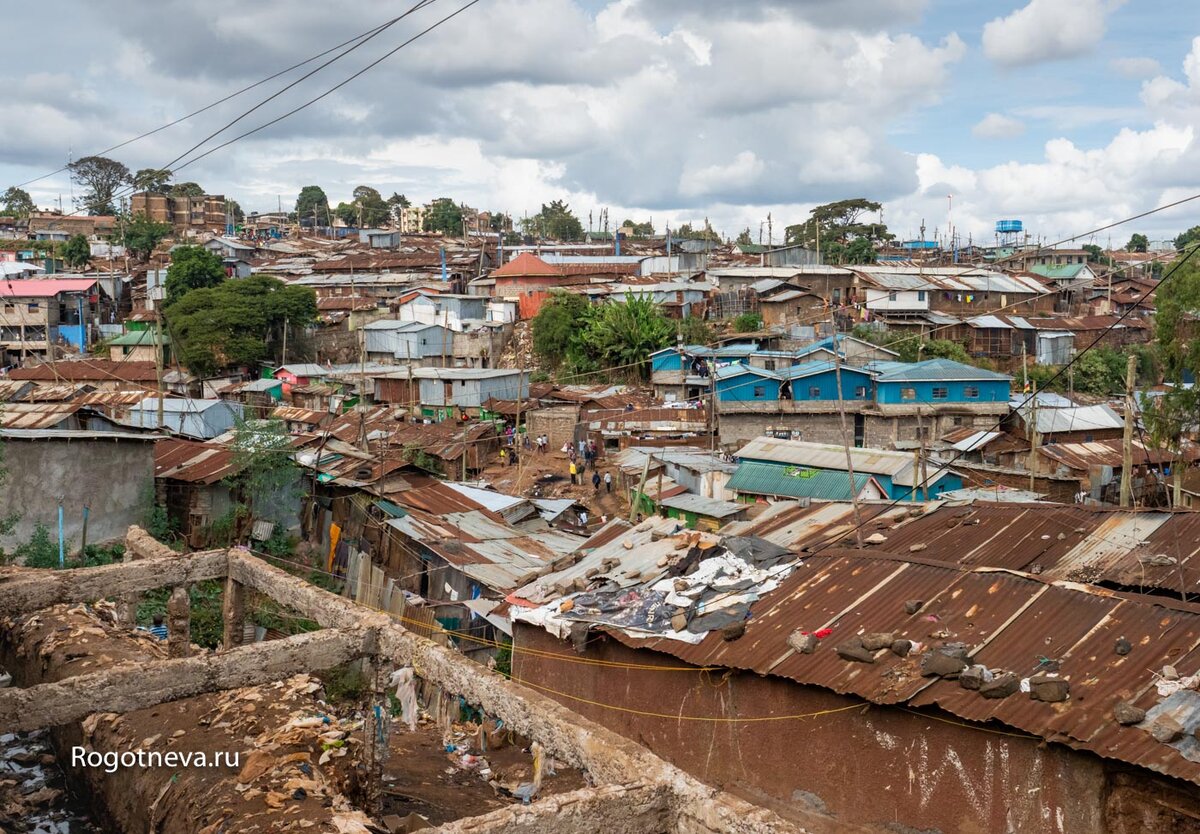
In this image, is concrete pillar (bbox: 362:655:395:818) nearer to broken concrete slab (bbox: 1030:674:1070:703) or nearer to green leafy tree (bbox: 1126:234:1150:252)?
broken concrete slab (bbox: 1030:674:1070:703)

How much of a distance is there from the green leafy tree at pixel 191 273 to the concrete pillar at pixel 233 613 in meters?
42.0

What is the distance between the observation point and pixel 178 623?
1190 cm

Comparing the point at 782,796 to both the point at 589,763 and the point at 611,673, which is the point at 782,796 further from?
→ the point at 589,763

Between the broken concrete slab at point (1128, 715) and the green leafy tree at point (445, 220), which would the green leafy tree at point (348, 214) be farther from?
the broken concrete slab at point (1128, 715)

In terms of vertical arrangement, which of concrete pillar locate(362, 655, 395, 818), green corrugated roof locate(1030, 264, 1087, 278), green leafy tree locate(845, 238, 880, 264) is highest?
green leafy tree locate(845, 238, 880, 264)

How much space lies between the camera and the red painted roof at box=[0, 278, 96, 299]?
49.0 metres

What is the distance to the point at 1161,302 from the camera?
73.8 feet

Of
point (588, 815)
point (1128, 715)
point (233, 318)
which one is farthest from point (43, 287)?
point (1128, 715)

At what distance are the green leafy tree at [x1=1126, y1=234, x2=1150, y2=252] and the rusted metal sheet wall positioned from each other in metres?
92.5

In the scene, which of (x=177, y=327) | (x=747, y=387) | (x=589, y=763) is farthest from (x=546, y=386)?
(x=589, y=763)

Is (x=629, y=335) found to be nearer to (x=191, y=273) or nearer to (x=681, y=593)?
(x=191, y=273)

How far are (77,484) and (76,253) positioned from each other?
167 ft

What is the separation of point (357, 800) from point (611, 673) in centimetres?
380

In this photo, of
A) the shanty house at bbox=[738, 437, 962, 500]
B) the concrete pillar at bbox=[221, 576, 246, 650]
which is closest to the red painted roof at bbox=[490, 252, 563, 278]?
the shanty house at bbox=[738, 437, 962, 500]
